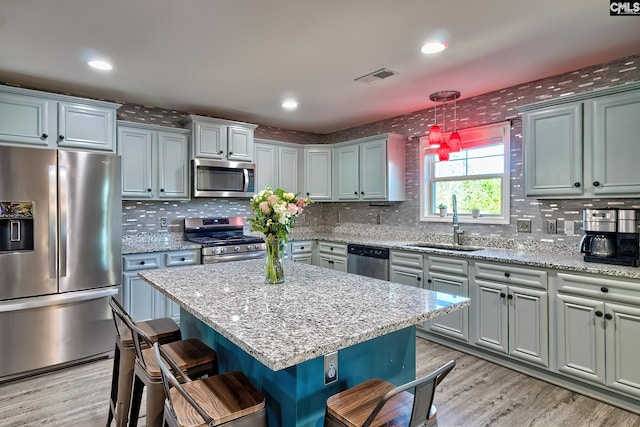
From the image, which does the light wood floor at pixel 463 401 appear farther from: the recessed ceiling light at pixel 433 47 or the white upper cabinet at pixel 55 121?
the recessed ceiling light at pixel 433 47

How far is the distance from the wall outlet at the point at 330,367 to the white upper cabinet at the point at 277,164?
3465 millimetres

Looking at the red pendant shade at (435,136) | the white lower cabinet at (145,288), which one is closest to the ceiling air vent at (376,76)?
the red pendant shade at (435,136)

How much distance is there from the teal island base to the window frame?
7.63 feet

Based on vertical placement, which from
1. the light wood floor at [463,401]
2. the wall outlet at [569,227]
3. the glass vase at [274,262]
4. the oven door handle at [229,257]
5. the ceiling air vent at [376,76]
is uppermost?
the ceiling air vent at [376,76]

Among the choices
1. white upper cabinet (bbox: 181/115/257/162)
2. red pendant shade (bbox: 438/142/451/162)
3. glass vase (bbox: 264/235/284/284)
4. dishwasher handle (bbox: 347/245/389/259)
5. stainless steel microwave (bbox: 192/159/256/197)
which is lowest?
dishwasher handle (bbox: 347/245/389/259)

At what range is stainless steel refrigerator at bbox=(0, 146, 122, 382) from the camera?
8.99 feet

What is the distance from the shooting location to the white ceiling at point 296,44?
2.08 m

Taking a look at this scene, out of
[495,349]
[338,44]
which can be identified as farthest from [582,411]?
[338,44]

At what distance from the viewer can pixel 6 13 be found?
2.10 metres

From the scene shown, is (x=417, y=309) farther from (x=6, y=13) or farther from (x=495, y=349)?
(x=6, y=13)

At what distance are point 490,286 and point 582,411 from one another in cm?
98

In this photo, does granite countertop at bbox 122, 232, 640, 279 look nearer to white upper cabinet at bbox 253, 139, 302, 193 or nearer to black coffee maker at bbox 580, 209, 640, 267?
black coffee maker at bbox 580, 209, 640, 267

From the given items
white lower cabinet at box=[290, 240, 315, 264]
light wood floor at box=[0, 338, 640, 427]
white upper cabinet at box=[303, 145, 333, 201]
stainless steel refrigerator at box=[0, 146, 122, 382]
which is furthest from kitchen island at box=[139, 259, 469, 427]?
white upper cabinet at box=[303, 145, 333, 201]

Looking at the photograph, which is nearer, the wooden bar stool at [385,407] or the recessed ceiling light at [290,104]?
the wooden bar stool at [385,407]
